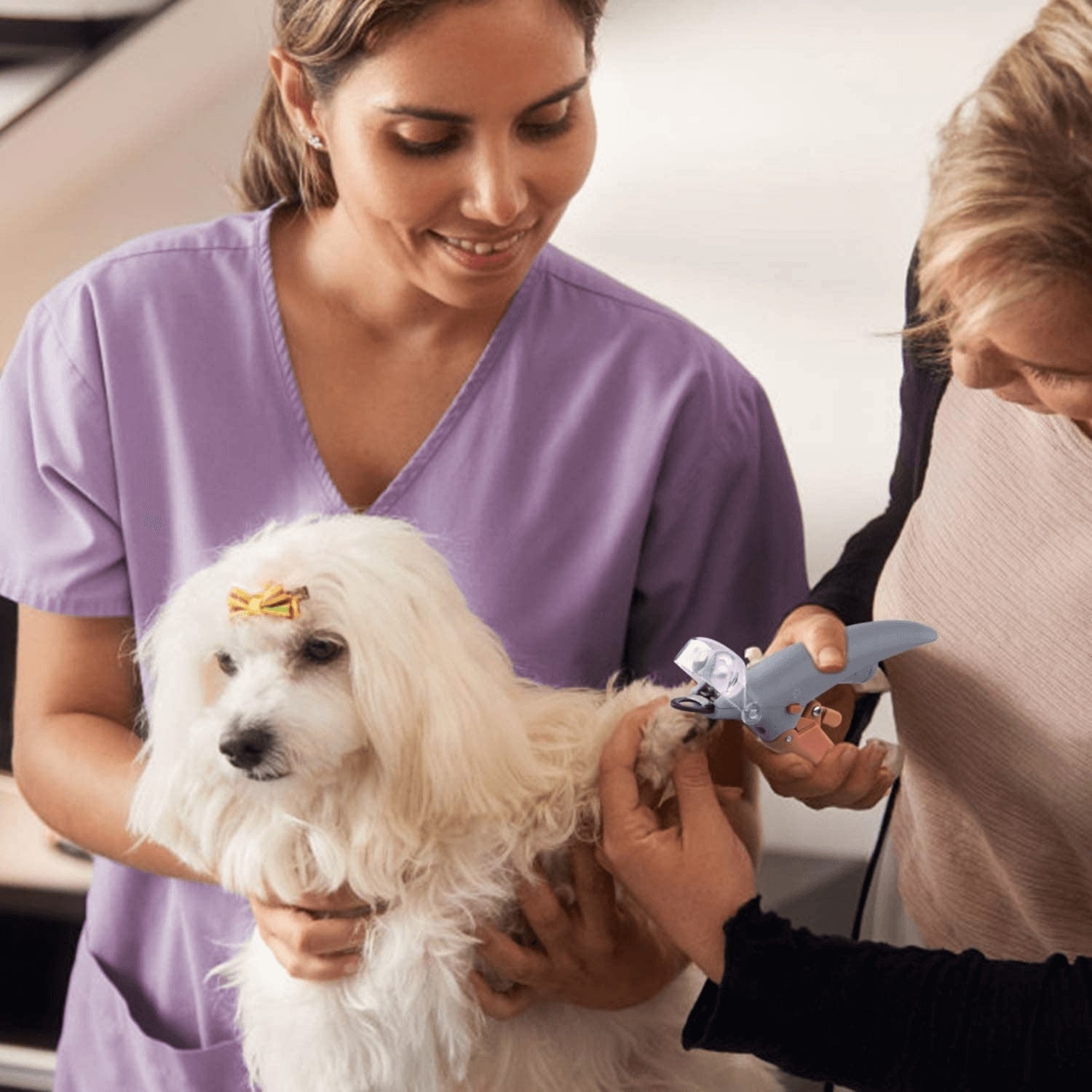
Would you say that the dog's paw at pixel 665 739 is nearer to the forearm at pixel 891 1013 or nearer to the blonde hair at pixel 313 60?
the forearm at pixel 891 1013

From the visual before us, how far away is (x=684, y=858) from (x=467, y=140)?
1.78ft

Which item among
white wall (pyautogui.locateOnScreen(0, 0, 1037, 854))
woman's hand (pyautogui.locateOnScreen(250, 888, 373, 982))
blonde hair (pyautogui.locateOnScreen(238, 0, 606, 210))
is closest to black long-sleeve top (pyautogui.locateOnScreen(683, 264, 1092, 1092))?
woman's hand (pyautogui.locateOnScreen(250, 888, 373, 982))

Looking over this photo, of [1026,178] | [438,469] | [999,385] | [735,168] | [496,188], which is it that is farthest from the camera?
[735,168]

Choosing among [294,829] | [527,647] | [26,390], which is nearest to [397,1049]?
[294,829]

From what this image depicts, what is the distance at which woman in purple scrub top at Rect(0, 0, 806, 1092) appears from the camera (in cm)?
118

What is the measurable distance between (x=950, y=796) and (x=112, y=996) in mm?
764

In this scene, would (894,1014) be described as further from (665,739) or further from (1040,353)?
(1040,353)

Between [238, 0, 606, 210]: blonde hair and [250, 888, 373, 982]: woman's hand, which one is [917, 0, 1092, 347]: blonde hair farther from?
[250, 888, 373, 982]: woman's hand

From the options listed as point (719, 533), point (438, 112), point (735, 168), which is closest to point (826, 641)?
point (719, 533)

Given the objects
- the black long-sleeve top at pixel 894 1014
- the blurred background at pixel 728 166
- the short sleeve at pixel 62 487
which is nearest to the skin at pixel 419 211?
the short sleeve at pixel 62 487

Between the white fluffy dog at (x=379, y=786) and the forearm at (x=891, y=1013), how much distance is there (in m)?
0.17

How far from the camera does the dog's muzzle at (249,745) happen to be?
95 centimetres

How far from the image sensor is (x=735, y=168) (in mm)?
1514

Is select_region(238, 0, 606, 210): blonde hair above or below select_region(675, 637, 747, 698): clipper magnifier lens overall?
above
